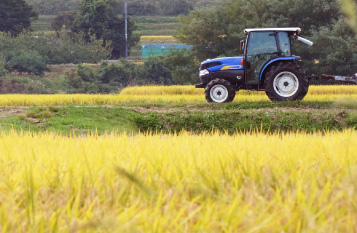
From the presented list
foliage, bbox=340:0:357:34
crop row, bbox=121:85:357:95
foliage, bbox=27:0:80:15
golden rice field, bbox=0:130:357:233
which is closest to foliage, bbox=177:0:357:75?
crop row, bbox=121:85:357:95

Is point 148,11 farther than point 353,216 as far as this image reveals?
Yes

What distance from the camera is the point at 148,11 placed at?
62.7 meters

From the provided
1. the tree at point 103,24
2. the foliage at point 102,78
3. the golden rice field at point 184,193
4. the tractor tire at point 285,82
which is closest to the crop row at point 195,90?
the tractor tire at point 285,82

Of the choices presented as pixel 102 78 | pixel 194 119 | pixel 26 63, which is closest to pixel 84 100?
pixel 194 119

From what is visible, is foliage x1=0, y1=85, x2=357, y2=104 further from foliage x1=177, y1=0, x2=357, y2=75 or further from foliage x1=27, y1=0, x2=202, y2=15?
foliage x1=27, y1=0, x2=202, y2=15

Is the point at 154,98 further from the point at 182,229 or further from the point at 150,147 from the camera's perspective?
the point at 182,229

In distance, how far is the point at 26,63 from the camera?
32812mm

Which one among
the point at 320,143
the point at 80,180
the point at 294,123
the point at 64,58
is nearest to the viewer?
the point at 80,180

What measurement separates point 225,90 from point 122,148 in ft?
A: 36.2

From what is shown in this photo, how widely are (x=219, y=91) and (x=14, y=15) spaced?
96.8 ft

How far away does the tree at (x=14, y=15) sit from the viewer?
3969 cm

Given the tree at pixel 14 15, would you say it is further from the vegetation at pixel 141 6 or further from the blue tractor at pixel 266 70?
the blue tractor at pixel 266 70

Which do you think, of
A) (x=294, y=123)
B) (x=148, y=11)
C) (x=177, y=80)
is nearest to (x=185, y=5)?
(x=148, y=11)

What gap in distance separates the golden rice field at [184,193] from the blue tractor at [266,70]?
1085 centimetres
